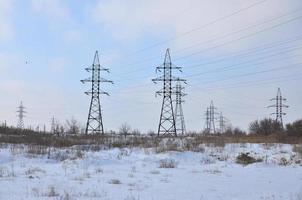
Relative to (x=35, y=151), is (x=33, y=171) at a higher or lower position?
lower

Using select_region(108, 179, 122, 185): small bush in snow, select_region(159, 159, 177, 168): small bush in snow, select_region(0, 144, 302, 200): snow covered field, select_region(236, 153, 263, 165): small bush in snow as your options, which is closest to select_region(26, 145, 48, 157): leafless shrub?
select_region(0, 144, 302, 200): snow covered field

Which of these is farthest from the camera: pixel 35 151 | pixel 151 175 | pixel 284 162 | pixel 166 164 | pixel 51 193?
pixel 35 151

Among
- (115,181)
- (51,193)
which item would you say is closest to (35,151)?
(115,181)

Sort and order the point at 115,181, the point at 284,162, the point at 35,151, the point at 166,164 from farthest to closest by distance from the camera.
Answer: the point at 35,151
the point at 284,162
the point at 166,164
the point at 115,181

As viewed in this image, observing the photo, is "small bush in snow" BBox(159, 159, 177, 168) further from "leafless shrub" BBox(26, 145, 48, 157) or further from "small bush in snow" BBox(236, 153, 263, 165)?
"leafless shrub" BBox(26, 145, 48, 157)

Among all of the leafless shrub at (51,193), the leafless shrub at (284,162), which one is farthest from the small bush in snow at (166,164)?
the leafless shrub at (51,193)

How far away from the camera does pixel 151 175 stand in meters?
16.1

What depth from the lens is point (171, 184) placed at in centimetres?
1385

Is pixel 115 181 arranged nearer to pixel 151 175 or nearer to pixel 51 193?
pixel 151 175

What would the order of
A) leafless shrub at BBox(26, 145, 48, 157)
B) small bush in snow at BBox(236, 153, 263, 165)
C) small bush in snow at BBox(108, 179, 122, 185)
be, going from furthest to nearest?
leafless shrub at BBox(26, 145, 48, 157) < small bush in snow at BBox(236, 153, 263, 165) < small bush in snow at BBox(108, 179, 122, 185)

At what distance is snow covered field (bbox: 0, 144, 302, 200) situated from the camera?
11703mm

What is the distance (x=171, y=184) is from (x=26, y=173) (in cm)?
472

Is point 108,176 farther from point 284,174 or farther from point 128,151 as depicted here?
point 128,151

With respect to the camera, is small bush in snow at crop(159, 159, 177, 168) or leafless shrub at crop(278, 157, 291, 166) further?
leafless shrub at crop(278, 157, 291, 166)
